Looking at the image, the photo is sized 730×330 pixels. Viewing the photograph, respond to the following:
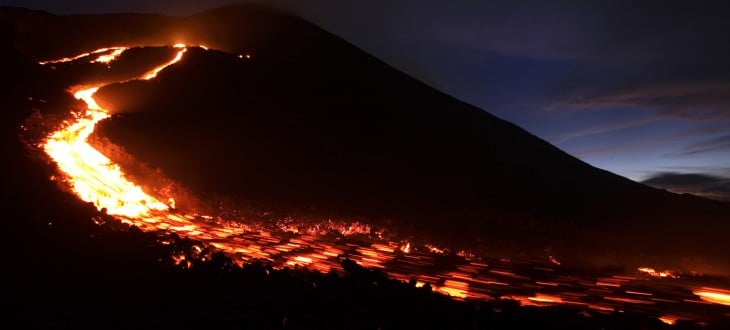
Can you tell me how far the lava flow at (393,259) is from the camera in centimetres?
837

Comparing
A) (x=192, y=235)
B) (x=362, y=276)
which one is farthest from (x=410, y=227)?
(x=362, y=276)

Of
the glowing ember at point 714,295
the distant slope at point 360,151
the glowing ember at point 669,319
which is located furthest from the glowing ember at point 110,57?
the glowing ember at point 669,319

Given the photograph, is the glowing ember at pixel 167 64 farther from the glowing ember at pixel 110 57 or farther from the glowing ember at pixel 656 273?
the glowing ember at pixel 656 273

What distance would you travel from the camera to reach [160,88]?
2864 centimetres

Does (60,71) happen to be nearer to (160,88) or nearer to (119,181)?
(160,88)

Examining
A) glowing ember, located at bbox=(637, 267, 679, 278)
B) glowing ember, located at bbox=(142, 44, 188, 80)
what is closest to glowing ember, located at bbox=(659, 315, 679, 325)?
glowing ember, located at bbox=(637, 267, 679, 278)

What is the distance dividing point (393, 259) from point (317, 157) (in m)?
11.9

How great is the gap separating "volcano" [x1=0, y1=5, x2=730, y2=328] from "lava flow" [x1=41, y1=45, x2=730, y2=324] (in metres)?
0.11

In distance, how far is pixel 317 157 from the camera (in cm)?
2236

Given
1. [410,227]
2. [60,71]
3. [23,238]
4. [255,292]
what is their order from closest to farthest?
[255,292] → [23,238] → [410,227] → [60,71]

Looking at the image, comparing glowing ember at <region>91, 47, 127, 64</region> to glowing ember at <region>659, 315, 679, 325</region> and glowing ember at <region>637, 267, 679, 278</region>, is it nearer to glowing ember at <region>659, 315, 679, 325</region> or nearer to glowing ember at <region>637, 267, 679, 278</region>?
glowing ember at <region>637, 267, 679, 278</region>

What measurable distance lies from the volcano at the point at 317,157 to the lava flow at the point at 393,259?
0.11m

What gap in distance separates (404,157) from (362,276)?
54.9 feet

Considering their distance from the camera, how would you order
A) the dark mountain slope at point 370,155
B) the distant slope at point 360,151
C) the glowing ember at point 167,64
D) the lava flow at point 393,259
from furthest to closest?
the glowing ember at point 167,64 < the dark mountain slope at point 370,155 < the distant slope at point 360,151 < the lava flow at point 393,259
